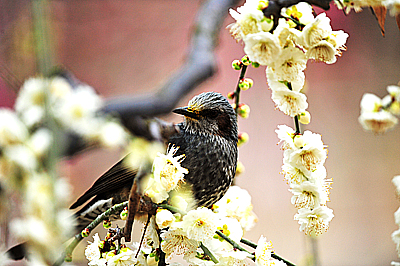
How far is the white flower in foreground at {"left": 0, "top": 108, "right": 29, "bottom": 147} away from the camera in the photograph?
0.42 meters

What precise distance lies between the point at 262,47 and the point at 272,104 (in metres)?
1.80

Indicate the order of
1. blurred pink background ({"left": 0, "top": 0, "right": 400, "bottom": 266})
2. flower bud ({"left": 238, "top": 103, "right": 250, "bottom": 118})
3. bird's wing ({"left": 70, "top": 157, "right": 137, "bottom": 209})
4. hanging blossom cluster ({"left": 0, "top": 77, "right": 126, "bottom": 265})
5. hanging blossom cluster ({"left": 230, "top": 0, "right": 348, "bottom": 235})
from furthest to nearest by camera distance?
1. blurred pink background ({"left": 0, "top": 0, "right": 400, "bottom": 266})
2. bird's wing ({"left": 70, "top": 157, "right": 137, "bottom": 209})
3. flower bud ({"left": 238, "top": 103, "right": 250, "bottom": 118})
4. hanging blossom cluster ({"left": 230, "top": 0, "right": 348, "bottom": 235})
5. hanging blossom cluster ({"left": 0, "top": 77, "right": 126, "bottom": 265})

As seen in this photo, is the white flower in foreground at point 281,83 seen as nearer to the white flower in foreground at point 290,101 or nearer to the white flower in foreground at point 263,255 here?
the white flower in foreground at point 290,101


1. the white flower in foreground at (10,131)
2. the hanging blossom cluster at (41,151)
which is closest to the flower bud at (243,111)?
the hanging blossom cluster at (41,151)

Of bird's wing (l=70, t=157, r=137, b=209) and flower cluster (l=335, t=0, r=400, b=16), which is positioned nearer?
flower cluster (l=335, t=0, r=400, b=16)

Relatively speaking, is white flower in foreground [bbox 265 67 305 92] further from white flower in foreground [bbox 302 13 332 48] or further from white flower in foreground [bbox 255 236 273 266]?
white flower in foreground [bbox 255 236 273 266]

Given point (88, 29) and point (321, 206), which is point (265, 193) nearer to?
point (88, 29)

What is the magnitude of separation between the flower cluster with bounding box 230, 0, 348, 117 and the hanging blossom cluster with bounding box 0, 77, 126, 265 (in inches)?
9.5

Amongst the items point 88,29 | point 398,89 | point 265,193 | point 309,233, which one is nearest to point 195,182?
point 309,233

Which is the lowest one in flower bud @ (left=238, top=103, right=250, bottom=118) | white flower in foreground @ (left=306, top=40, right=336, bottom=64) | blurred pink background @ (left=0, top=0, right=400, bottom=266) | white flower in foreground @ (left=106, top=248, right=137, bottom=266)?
white flower in foreground @ (left=106, top=248, right=137, bottom=266)

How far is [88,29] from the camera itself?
2229 mm

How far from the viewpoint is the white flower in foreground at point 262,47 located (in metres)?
0.43

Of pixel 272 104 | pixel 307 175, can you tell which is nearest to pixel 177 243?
pixel 307 175

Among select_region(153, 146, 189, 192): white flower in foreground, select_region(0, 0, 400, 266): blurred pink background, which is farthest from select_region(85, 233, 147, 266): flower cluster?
select_region(0, 0, 400, 266): blurred pink background
